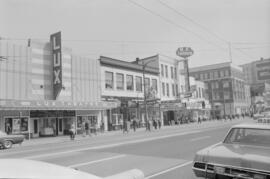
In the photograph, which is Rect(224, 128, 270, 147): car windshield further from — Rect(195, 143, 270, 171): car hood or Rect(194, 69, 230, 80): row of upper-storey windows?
Rect(194, 69, 230, 80): row of upper-storey windows

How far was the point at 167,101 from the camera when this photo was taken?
4797 centimetres

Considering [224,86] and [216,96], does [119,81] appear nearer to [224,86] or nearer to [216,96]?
[224,86]

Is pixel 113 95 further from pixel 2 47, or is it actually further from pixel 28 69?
pixel 2 47

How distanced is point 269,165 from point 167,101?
42937mm

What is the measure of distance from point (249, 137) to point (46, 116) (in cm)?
2581

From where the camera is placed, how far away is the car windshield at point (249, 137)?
6.55 meters

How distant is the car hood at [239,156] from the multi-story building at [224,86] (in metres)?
78.2

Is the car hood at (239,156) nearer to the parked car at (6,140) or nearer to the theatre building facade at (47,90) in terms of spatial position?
the parked car at (6,140)

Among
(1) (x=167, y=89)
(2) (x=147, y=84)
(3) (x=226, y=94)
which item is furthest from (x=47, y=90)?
(3) (x=226, y=94)

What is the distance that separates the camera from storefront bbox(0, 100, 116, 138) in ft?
86.3

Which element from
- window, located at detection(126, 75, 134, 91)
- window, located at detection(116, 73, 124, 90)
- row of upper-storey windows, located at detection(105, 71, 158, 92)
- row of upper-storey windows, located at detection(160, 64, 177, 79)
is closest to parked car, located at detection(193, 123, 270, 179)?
row of upper-storey windows, located at detection(105, 71, 158, 92)

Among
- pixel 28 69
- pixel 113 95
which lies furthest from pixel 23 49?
pixel 113 95

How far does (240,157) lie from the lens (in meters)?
5.45

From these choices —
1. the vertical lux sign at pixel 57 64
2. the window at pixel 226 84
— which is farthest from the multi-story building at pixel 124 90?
the window at pixel 226 84
